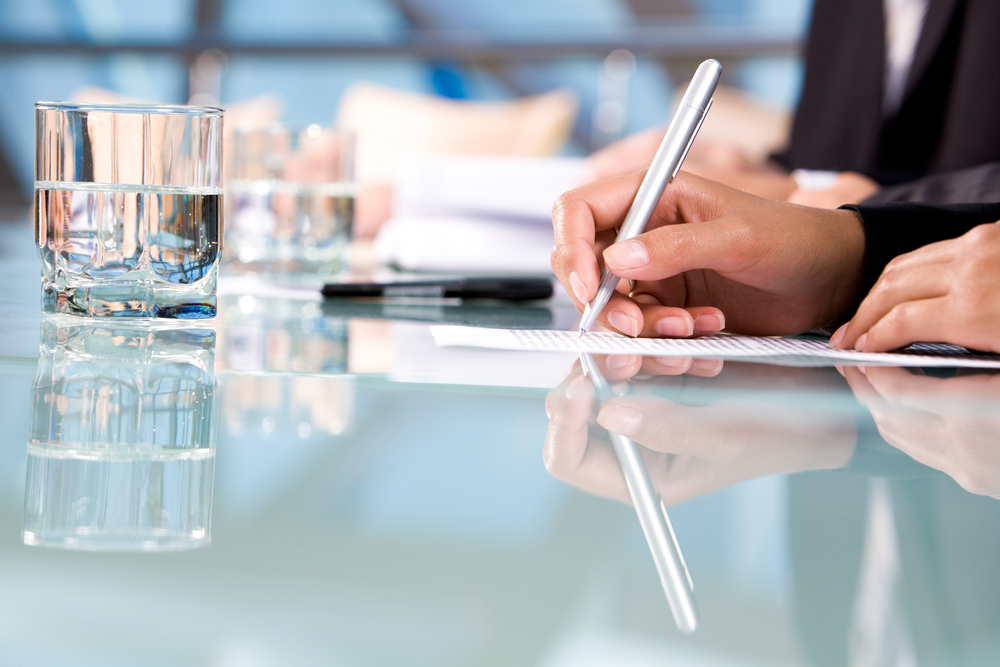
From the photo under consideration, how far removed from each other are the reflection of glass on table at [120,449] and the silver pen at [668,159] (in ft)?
0.68

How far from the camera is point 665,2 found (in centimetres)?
342

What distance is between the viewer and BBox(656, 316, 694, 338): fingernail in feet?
1.77

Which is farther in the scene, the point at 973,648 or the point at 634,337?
the point at 634,337

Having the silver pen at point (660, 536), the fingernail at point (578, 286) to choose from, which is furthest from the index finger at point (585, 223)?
the silver pen at point (660, 536)

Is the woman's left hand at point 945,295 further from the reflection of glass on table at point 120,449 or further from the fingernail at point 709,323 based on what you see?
the reflection of glass on table at point 120,449

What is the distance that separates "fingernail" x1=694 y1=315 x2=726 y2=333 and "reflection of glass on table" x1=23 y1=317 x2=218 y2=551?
283 mm

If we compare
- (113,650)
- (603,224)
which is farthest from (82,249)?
(113,650)

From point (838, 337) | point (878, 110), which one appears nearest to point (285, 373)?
point (838, 337)

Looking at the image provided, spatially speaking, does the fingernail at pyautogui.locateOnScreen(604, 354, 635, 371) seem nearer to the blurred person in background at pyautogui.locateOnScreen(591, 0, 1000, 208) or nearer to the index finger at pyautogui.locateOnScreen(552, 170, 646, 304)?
the index finger at pyautogui.locateOnScreen(552, 170, 646, 304)

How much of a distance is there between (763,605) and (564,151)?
11.0 ft

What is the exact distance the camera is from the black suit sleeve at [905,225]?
530mm

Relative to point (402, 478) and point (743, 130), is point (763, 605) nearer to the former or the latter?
point (402, 478)

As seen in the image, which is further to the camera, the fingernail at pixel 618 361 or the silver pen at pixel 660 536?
the fingernail at pixel 618 361

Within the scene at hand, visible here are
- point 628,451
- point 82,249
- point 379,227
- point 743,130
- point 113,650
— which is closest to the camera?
point 113,650
